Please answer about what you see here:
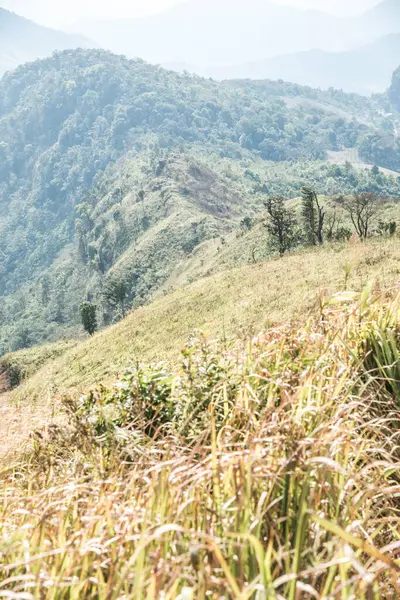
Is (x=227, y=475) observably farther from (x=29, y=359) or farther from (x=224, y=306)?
(x=29, y=359)

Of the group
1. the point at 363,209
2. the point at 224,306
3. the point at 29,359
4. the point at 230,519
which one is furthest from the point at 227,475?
the point at 363,209

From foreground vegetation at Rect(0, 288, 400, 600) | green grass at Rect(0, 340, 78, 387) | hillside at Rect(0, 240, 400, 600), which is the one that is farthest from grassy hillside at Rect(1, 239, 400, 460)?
foreground vegetation at Rect(0, 288, 400, 600)

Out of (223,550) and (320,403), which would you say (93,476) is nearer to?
(223,550)

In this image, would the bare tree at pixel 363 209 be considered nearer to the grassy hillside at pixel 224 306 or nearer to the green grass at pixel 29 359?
the grassy hillside at pixel 224 306

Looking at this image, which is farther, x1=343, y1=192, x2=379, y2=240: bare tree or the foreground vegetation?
x1=343, y1=192, x2=379, y2=240: bare tree

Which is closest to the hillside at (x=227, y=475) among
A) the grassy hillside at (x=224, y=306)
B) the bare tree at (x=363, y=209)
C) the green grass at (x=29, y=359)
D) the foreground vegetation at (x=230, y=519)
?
the foreground vegetation at (x=230, y=519)

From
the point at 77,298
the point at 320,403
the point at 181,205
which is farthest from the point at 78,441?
the point at 77,298

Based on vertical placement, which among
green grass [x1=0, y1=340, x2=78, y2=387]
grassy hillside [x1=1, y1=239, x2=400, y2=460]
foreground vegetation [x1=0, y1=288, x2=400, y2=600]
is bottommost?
green grass [x1=0, y1=340, x2=78, y2=387]

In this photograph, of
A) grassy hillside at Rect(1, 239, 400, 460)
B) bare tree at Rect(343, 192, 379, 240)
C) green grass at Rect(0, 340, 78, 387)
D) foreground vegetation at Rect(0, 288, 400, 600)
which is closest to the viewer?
foreground vegetation at Rect(0, 288, 400, 600)

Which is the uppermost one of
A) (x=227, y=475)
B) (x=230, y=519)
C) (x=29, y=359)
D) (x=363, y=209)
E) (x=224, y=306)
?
(x=363, y=209)

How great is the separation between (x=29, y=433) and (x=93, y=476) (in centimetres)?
161

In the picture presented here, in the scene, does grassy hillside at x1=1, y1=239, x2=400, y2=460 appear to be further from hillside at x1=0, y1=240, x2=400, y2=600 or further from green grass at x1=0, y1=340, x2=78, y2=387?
hillside at x1=0, y1=240, x2=400, y2=600

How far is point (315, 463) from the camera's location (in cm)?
241

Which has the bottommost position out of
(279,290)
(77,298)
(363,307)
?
(77,298)
